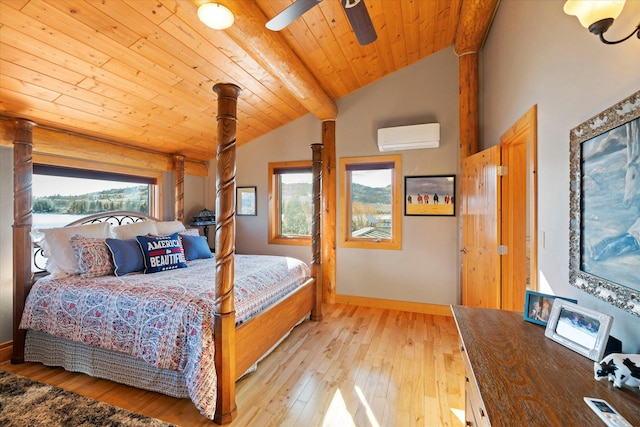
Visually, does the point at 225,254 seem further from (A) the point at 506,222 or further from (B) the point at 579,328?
(A) the point at 506,222

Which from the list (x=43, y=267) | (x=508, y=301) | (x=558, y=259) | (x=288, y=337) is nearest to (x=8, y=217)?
(x=43, y=267)

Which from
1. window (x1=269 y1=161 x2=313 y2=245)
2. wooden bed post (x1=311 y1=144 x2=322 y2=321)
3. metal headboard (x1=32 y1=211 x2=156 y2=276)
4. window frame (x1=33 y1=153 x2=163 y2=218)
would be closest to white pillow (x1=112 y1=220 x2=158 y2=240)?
metal headboard (x1=32 y1=211 x2=156 y2=276)

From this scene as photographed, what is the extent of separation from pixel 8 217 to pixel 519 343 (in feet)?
12.7

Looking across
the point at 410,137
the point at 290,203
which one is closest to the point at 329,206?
the point at 290,203

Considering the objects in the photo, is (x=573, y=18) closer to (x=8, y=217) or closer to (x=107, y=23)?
(x=107, y=23)

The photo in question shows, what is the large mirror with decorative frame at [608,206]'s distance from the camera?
999mm

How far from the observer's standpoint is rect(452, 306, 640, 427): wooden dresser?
78 centimetres

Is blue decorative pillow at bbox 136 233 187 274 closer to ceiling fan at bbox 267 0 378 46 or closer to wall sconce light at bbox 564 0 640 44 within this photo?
→ ceiling fan at bbox 267 0 378 46

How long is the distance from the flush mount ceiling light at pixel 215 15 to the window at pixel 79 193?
7.86ft

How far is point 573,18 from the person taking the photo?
147cm

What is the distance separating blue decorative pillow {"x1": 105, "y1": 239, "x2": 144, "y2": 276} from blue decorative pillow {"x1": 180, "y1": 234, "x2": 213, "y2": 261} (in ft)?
2.01

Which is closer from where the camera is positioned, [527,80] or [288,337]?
[527,80]

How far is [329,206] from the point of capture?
4.13 m

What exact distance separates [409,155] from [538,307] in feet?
8.98
